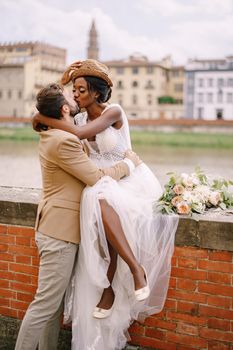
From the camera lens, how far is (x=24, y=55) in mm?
91125

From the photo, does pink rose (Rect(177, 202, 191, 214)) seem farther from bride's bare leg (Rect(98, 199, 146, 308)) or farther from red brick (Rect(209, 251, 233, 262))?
bride's bare leg (Rect(98, 199, 146, 308))

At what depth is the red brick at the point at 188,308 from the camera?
2.78m

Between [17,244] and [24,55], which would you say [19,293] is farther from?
[24,55]

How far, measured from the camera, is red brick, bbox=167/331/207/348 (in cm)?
279

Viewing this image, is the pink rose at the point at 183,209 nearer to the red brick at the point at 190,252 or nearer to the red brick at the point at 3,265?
the red brick at the point at 190,252

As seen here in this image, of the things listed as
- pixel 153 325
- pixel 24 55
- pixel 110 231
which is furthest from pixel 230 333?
pixel 24 55

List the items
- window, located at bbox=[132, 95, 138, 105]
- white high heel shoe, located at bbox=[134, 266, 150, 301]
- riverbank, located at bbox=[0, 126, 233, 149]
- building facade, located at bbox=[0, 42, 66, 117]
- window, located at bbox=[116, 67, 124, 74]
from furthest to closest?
window, located at bbox=[132, 95, 138, 105] → window, located at bbox=[116, 67, 124, 74] → building facade, located at bbox=[0, 42, 66, 117] → riverbank, located at bbox=[0, 126, 233, 149] → white high heel shoe, located at bbox=[134, 266, 150, 301]

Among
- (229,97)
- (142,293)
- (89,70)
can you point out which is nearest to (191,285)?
(142,293)

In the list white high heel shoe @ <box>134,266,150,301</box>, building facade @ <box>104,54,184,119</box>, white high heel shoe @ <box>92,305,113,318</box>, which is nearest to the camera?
white high heel shoe @ <box>134,266,150,301</box>

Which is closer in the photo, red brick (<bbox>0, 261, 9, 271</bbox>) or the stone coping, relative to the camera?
the stone coping

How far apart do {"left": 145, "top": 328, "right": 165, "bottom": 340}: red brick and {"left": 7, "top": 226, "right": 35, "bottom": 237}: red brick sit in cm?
91

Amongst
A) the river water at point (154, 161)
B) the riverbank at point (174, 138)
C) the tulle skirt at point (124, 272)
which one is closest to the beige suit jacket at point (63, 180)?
the tulle skirt at point (124, 272)

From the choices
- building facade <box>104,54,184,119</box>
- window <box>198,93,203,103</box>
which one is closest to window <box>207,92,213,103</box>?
window <box>198,93,203,103</box>

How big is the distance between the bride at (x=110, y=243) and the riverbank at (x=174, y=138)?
1663 inches
